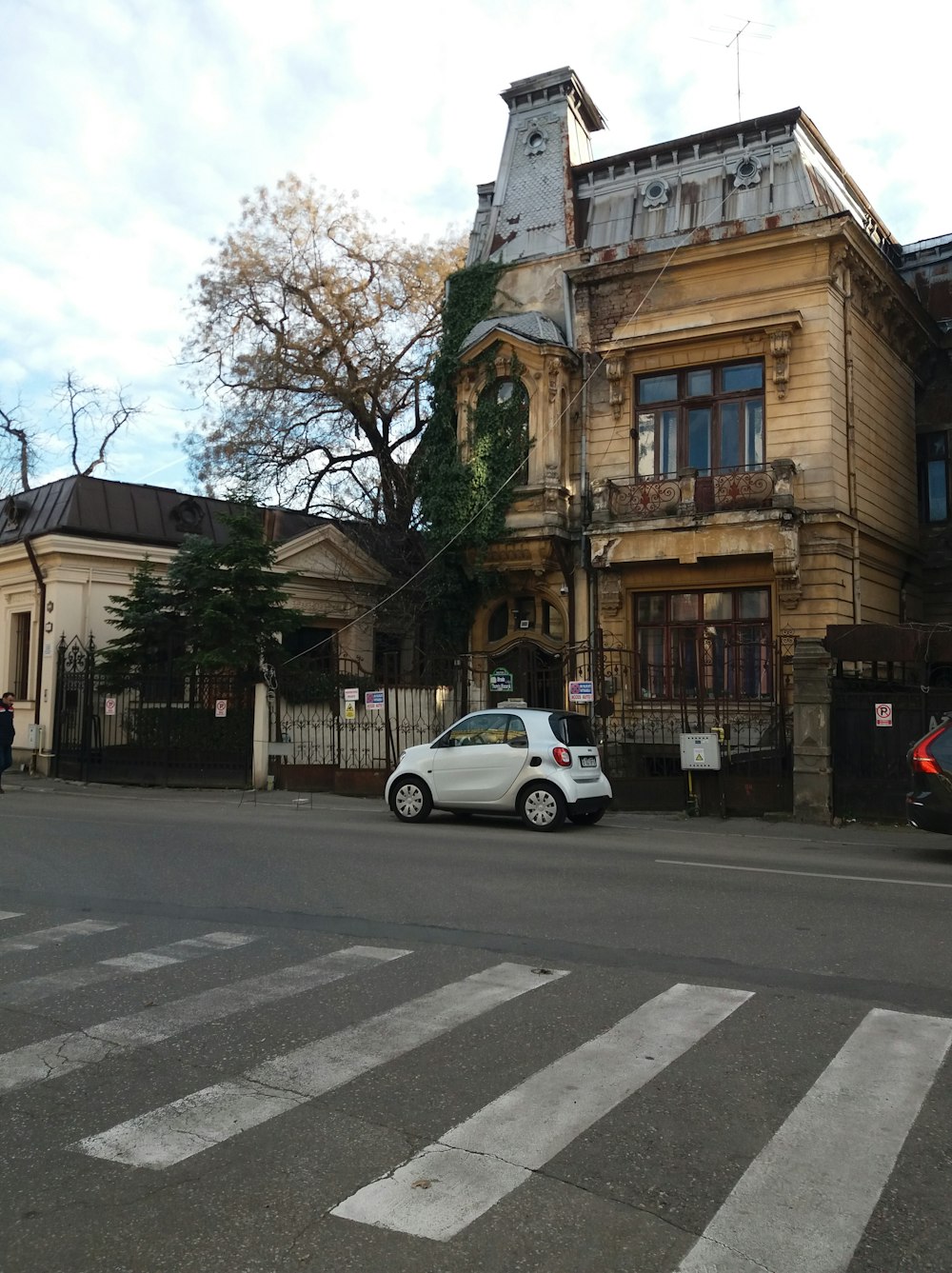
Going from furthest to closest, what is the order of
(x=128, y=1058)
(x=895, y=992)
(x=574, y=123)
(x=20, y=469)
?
(x=20, y=469) < (x=574, y=123) < (x=895, y=992) < (x=128, y=1058)

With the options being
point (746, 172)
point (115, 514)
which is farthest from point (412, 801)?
point (115, 514)

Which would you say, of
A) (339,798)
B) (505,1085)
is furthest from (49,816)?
(505,1085)

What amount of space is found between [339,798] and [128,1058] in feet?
49.2

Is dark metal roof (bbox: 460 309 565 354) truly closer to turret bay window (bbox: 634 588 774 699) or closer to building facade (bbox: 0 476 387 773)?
turret bay window (bbox: 634 588 774 699)

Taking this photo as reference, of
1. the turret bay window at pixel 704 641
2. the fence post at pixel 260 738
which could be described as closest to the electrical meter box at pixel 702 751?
the turret bay window at pixel 704 641

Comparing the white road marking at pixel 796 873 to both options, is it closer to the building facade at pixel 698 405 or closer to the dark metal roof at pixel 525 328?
the building facade at pixel 698 405

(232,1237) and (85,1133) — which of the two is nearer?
(232,1237)

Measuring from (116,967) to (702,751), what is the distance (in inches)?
448

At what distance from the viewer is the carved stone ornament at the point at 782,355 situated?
2062 cm

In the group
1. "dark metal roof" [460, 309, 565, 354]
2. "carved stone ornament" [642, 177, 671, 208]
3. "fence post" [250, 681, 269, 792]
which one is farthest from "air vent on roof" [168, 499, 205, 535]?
"carved stone ornament" [642, 177, 671, 208]

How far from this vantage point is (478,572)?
23078 millimetres

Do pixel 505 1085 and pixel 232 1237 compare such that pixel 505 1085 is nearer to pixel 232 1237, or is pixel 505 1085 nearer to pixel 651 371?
pixel 232 1237

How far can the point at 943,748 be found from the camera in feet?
39.8

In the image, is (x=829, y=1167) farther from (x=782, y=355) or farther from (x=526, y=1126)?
(x=782, y=355)
